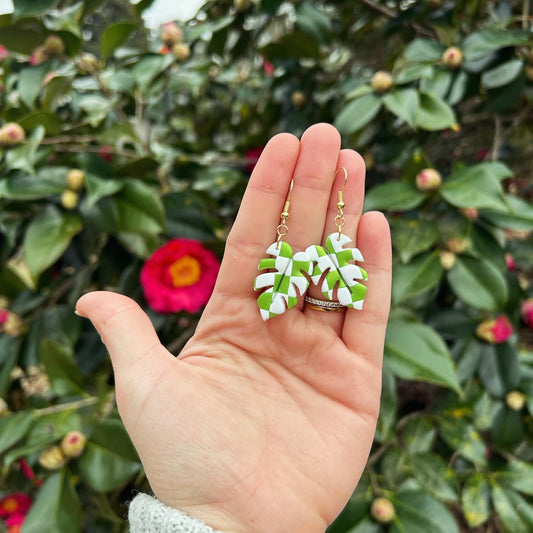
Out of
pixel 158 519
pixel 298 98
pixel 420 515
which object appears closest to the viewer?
pixel 158 519

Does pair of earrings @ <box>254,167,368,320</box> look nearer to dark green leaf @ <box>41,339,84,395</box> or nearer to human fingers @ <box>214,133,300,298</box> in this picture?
human fingers @ <box>214,133,300,298</box>

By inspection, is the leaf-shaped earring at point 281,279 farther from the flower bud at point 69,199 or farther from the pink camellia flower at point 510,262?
the pink camellia flower at point 510,262

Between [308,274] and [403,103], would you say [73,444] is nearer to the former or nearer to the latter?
[308,274]

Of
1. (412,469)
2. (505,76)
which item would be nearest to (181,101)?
(505,76)

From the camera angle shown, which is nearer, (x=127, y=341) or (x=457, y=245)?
(x=127, y=341)

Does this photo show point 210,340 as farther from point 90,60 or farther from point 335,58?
point 335,58

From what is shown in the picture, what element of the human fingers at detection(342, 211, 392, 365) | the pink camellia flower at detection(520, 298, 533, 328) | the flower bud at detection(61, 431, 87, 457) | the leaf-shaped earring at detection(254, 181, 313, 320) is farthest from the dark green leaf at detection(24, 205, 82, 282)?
the pink camellia flower at detection(520, 298, 533, 328)

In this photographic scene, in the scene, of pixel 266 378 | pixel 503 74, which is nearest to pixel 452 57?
pixel 503 74
